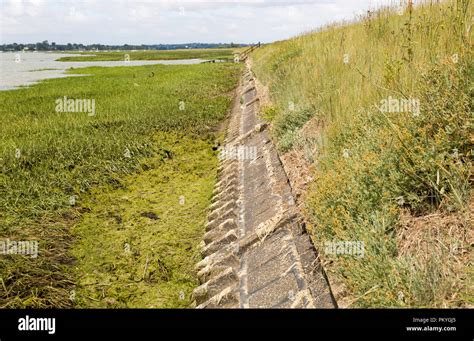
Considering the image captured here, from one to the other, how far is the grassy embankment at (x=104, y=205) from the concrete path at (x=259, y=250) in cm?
69

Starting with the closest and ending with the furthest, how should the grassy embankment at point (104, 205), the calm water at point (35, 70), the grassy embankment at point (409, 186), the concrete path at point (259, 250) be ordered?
the grassy embankment at point (409, 186)
the concrete path at point (259, 250)
the grassy embankment at point (104, 205)
the calm water at point (35, 70)

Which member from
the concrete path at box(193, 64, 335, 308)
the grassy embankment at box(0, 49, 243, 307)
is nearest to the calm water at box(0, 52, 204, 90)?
the grassy embankment at box(0, 49, 243, 307)

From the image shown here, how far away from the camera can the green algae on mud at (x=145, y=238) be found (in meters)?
6.05

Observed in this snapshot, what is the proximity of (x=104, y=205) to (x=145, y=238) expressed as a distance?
6.40ft

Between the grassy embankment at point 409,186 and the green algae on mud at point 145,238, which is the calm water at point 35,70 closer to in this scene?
the green algae on mud at point 145,238

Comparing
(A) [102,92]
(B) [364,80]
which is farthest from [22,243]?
(A) [102,92]

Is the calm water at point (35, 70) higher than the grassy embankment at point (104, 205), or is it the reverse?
the calm water at point (35, 70)

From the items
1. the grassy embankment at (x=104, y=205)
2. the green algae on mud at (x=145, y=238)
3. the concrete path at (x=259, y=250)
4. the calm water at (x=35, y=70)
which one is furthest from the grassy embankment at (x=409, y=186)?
the calm water at (x=35, y=70)

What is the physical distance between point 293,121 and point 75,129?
9029mm

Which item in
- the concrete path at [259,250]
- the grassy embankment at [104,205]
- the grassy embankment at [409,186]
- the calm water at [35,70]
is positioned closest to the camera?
the grassy embankment at [409,186]

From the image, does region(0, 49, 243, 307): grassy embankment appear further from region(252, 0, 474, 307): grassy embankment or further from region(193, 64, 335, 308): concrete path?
region(252, 0, 474, 307): grassy embankment

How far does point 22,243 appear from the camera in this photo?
22.0ft

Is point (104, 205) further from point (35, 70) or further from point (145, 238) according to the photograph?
point (35, 70)

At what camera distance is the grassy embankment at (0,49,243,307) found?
6.02 metres
